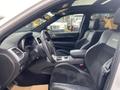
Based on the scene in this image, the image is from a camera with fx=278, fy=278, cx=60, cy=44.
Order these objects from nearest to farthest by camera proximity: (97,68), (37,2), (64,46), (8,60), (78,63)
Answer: (37,2) < (8,60) < (97,68) < (78,63) < (64,46)

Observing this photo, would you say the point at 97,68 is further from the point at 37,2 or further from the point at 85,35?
the point at 85,35

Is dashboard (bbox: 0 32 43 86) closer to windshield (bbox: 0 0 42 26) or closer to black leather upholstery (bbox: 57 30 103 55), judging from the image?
windshield (bbox: 0 0 42 26)

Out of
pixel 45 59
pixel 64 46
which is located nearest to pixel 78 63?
pixel 45 59

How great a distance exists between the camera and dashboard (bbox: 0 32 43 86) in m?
1.96

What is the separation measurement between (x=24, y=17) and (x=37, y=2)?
0.11 meters

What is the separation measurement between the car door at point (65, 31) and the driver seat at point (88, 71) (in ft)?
6.48

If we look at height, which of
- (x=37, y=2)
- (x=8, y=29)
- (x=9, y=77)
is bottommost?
(x=9, y=77)

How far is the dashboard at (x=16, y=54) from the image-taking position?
6.42 feet

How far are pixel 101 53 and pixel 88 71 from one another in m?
0.21

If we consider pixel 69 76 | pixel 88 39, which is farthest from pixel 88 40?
pixel 69 76

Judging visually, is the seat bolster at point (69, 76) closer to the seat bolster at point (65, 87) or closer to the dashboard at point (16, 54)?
the seat bolster at point (65, 87)

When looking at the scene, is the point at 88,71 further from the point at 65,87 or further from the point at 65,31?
the point at 65,31

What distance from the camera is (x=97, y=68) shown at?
2436mm

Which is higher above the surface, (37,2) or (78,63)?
(37,2)
